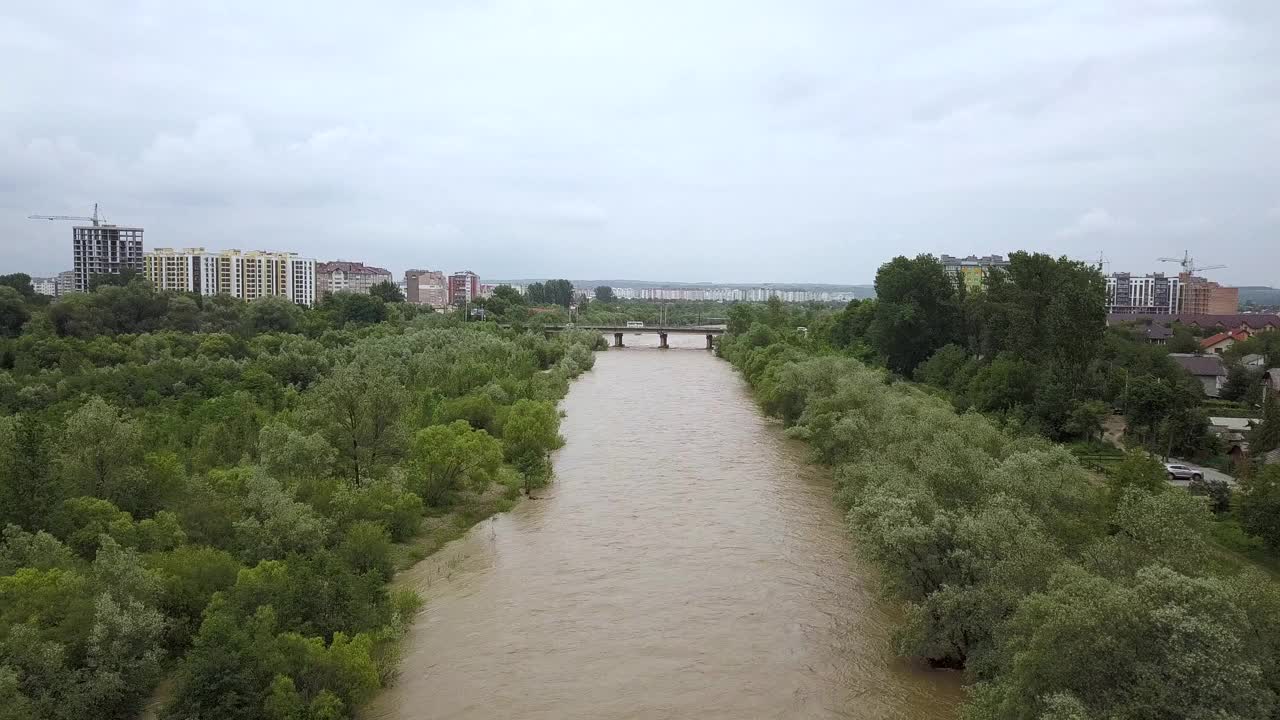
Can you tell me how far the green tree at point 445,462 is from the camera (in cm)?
2189

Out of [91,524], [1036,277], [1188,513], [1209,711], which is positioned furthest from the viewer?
[1036,277]

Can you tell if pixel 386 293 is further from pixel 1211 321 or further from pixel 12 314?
pixel 1211 321

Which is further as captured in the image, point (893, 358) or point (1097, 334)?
point (893, 358)

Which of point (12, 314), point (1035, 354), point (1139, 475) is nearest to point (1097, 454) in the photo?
point (1035, 354)

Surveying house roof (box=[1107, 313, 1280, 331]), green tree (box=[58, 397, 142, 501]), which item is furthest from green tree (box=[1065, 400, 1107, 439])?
house roof (box=[1107, 313, 1280, 331])

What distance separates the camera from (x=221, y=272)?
9462cm

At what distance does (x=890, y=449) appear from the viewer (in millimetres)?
18547

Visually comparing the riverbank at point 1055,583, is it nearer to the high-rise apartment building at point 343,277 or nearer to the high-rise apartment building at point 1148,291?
the high-rise apartment building at point 1148,291

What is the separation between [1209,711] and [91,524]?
15007 millimetres

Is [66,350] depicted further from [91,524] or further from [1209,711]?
[1209,711]

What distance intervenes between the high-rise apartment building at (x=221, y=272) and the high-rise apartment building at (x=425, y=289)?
154 feet

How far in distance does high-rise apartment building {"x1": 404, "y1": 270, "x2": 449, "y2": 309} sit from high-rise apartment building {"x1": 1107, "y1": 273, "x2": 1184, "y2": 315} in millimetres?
96607

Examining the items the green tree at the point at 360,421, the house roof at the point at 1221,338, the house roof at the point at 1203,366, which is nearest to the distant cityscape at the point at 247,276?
the house roof at the point at 1221,338

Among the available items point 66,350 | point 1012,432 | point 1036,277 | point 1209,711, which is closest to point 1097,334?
point 1036,277
